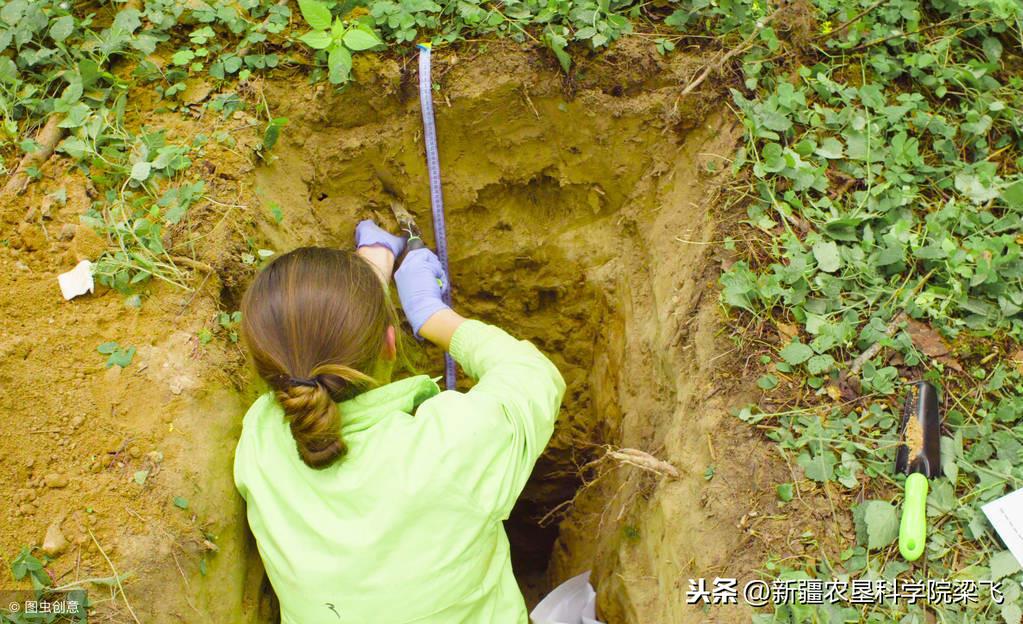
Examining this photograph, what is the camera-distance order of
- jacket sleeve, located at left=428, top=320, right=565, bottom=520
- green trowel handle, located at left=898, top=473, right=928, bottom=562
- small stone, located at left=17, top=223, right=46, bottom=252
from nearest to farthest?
jacket sleeve, located at left=428, top=320, right=565, bottom=520, green trowel handle, located at left=898, top=473, right=928, bottom=562, small stone, located at left=17, top=223, right=46, bottom=252

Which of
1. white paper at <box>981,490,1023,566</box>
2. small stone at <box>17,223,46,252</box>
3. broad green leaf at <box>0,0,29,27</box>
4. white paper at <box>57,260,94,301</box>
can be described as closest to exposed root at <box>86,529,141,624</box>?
white paper at <box>57,260,94,301</box>

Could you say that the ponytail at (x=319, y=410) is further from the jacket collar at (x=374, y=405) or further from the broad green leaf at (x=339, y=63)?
the broad green leaf at (x=339, y=63)

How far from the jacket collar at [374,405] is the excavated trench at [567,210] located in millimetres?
884

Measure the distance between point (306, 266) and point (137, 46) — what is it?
1388mm

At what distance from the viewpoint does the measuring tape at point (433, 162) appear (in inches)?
106

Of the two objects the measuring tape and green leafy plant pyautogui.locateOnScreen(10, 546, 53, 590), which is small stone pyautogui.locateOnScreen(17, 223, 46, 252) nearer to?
green leafy plant pyautogui.locateOnScreen(10, 546, 53, 590)

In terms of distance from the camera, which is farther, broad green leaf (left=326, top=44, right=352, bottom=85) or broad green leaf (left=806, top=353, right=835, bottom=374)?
broad green leaf (left=326, top=44, right=352, bottom=85)

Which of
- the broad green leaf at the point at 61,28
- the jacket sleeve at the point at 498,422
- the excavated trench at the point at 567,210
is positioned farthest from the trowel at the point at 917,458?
the broad green leaf at the point at 61,28

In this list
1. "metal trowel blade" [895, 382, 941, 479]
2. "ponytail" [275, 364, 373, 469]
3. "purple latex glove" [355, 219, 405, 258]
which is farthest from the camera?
"purple latex glove" [355, 219, 405, 258]

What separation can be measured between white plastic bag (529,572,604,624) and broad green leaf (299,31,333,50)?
2073 mm

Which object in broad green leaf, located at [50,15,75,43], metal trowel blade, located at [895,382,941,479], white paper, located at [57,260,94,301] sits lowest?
metal trowel blade, located at [895,382,941,479]

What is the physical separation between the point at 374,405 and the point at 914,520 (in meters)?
1.43

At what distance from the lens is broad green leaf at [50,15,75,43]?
2553 millimetres

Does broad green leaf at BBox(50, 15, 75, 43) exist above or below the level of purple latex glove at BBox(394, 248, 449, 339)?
above
